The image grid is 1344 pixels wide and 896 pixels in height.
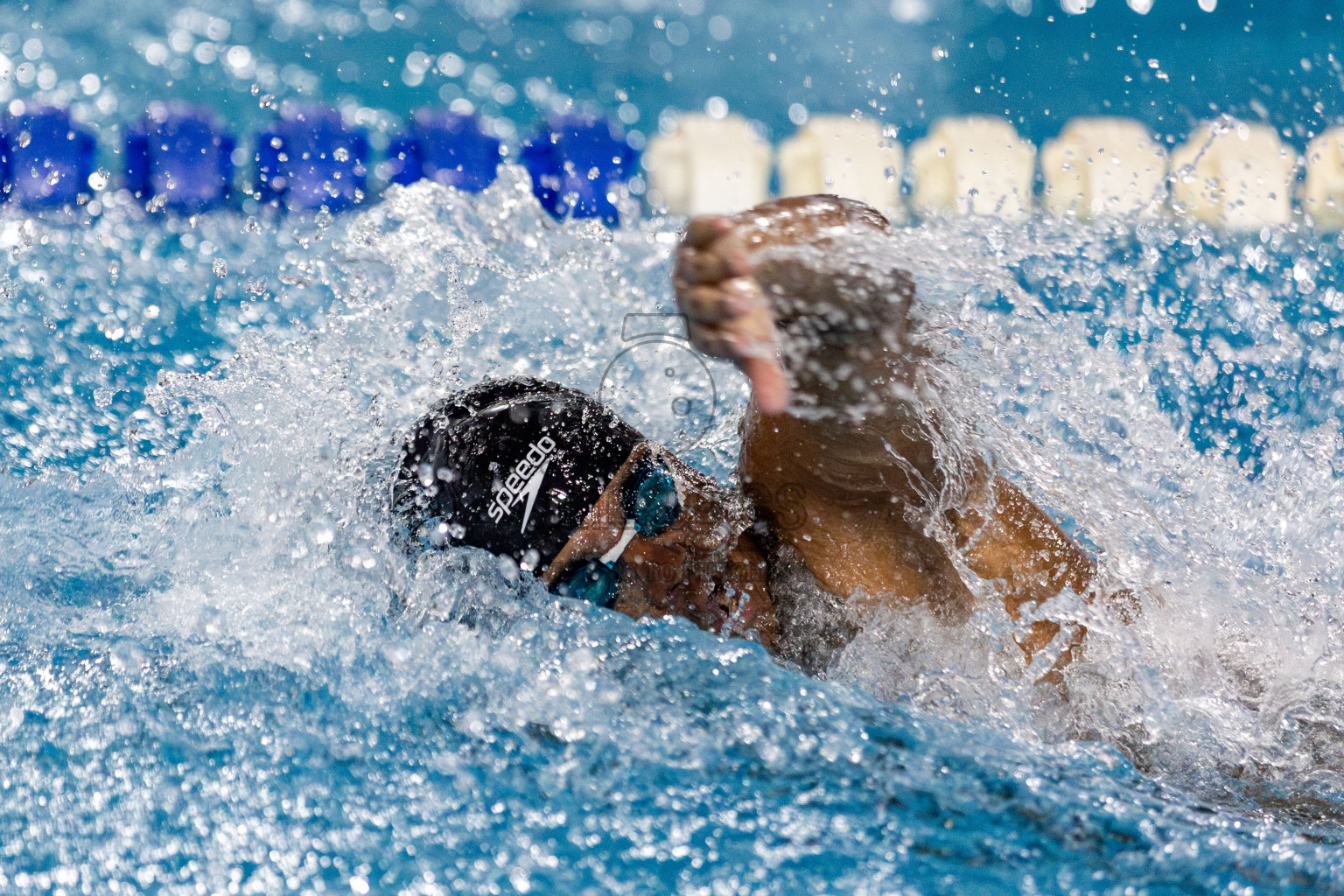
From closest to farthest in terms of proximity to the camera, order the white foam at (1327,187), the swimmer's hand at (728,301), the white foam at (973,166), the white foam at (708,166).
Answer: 1. the swimmer's hand at (728,301)
2. the white foam at (1327,187)
3. the white foam at (973,166)
4. the white foam at (708,166)

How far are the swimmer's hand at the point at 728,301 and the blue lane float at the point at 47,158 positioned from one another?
9.42 ft

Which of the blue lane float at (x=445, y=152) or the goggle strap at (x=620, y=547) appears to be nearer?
the goggle strap at (x=620, y=547)

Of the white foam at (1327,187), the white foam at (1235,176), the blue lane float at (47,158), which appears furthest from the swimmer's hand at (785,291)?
the blue lane float at (47,158)

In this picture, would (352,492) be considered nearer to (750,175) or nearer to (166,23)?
(750,175)

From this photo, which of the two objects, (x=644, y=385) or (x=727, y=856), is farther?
(x=644, y=385)

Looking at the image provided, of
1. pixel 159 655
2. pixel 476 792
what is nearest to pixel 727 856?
pixel 476 792

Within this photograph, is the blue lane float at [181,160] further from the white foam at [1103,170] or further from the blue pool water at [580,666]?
the white foam at [1103,170]

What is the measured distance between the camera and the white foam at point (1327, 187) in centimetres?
287

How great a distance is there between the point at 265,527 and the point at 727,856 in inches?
31.6

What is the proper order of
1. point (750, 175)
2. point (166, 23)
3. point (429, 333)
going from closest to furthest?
1. point (429, 333)
2. point (750, 175)
3. point (166, 23)

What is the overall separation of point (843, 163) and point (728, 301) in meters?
2.46

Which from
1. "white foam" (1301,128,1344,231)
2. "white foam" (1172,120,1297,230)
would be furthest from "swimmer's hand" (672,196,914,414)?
"white foam" (1301,128,1344,231)

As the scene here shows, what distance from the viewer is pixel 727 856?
877 millimetres

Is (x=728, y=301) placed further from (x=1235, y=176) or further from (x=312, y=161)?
(x=1235, y=176)
